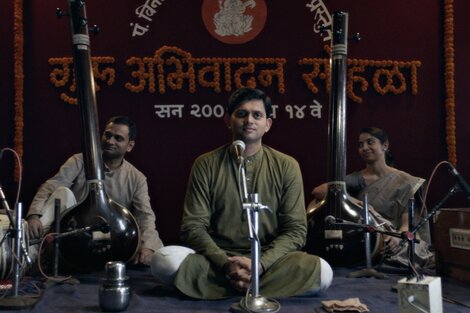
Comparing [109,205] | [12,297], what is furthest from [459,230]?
[12,297]

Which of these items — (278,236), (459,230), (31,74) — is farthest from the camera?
(31,74)

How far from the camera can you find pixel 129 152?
4.33 metres

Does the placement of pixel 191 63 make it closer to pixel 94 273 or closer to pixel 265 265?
pixel 94 273

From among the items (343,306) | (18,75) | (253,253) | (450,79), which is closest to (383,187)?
(450,79)

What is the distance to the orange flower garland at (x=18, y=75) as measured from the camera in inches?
167

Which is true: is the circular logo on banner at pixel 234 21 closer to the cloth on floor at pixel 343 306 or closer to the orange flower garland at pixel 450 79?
the orange flower garland at pixel 450 79

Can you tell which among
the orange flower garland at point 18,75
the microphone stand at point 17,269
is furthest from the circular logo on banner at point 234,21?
the microphone stand at point 17,269

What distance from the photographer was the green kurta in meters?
2.60

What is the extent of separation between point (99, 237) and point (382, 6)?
9.77ft

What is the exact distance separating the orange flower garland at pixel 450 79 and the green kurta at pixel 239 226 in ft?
6.75

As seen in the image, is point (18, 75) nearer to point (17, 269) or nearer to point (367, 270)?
point (17, 269)

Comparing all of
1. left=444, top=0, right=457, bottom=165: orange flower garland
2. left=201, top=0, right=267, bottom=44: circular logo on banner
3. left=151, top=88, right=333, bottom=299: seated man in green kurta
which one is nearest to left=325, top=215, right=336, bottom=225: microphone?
left=151, top=88, right=333, bottom=299: seated man in green kurta

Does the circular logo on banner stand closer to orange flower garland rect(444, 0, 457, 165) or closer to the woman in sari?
the woman in sari

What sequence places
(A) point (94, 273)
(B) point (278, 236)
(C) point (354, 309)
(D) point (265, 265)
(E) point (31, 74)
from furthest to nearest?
(E) point (31, 74) < (A) point (94, 273) < (B) point (278, 236) < (D) point (265, 265) < (C) point (354, 309)
